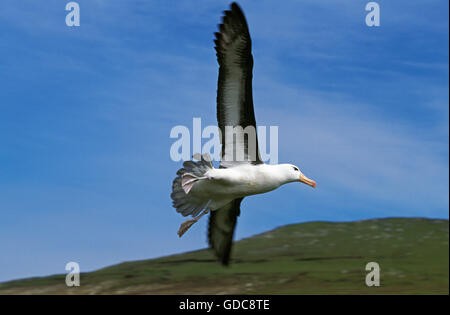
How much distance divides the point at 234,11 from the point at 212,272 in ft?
219

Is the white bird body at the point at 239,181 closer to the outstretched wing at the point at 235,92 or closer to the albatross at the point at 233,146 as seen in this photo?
the albatross at the point at 233,146

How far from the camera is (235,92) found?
33.9 feet

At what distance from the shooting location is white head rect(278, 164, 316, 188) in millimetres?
10789

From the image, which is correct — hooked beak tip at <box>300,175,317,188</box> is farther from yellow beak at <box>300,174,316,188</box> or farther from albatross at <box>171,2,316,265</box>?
albatross at <box>171,2,316,265</box>

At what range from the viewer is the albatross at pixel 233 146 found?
10000 millimetres

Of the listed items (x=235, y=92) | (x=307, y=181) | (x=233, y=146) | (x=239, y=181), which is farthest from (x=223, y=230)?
(x=235, y=92)

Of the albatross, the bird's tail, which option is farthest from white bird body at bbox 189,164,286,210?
the bird's tail

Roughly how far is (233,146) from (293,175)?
128 cm

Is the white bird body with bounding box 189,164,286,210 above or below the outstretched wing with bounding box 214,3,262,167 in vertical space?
below

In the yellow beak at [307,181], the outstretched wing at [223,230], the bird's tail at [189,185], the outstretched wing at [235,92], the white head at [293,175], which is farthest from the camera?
the outstretched wing at [223,230]

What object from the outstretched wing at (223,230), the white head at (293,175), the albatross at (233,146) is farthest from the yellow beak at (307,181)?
the outstretched wing at (223,230)

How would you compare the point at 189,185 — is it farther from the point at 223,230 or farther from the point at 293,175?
the point at 223,230
